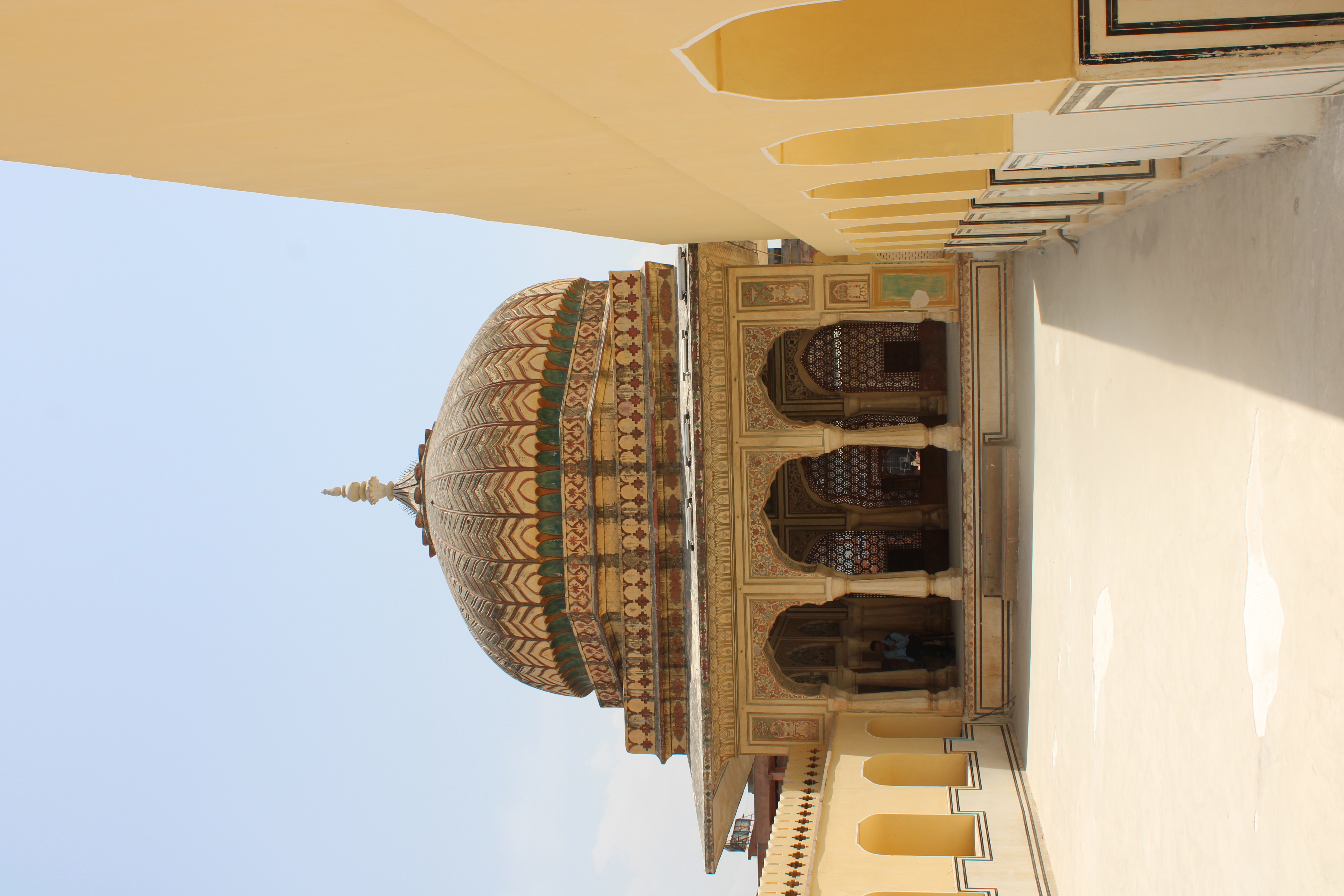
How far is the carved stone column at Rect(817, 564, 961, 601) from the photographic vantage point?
7.23 metres

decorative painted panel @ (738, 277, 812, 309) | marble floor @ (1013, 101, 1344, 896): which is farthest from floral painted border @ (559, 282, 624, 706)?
marble floor @ (1013, 101, 1344, 896)

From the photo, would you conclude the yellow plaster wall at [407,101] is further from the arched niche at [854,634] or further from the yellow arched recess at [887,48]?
the arched niche at [854,634]

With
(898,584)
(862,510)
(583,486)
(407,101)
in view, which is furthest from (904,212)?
(862,510)

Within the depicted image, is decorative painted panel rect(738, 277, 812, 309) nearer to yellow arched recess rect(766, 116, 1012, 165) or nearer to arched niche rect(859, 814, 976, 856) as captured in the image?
arched niche rect(859, 814, 976, 856)

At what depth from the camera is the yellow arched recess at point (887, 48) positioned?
212 cm

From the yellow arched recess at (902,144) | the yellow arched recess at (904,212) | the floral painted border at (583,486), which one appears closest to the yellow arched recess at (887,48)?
the yellow arched recess at (902,144)

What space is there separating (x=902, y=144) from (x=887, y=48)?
86 cm

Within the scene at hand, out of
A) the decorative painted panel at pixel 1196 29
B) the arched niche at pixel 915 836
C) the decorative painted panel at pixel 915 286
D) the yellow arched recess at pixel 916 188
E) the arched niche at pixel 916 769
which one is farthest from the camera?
the decorative painted panel at pixel 915 286

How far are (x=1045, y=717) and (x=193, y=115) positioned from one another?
538cm

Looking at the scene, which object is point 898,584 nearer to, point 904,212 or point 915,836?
point 915,836

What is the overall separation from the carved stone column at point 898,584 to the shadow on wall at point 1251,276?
3.47 m

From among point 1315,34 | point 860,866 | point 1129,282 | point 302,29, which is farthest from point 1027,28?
point 860,866

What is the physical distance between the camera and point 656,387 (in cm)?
732

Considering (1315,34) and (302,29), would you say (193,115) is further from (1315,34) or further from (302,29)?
(1315,34)
